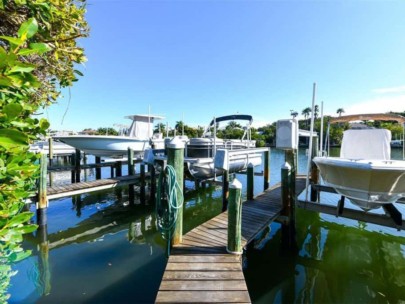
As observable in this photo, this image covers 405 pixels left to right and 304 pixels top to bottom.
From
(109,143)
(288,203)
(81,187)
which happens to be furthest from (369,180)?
(109,143)

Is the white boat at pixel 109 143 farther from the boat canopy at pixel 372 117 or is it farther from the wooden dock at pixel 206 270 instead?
the boat canopy at pixel 372 117

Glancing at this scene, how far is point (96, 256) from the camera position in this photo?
5484mm

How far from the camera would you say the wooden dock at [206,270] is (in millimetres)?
2725

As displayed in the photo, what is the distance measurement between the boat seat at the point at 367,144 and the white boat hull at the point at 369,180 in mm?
1172

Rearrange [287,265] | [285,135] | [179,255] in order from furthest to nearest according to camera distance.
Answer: [285,135]
[287,265]
[179,255]

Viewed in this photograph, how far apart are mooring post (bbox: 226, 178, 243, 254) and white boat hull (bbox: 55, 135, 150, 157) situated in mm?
9814

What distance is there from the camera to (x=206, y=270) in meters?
3.22

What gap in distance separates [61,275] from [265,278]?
4.27 metres

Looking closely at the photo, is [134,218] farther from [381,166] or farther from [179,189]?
[381,166]

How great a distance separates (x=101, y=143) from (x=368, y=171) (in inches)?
450

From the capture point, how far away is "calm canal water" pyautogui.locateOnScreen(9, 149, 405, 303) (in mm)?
4207

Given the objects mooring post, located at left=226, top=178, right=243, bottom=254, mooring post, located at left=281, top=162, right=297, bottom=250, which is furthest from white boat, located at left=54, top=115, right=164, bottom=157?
mooring post, located at left=226, top=178, right=243, bottom=254

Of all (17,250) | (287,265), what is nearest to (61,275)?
(17,250)

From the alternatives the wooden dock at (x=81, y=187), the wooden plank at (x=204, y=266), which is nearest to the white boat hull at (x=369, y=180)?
Result: the wooden plank at (x=204, y=266)
